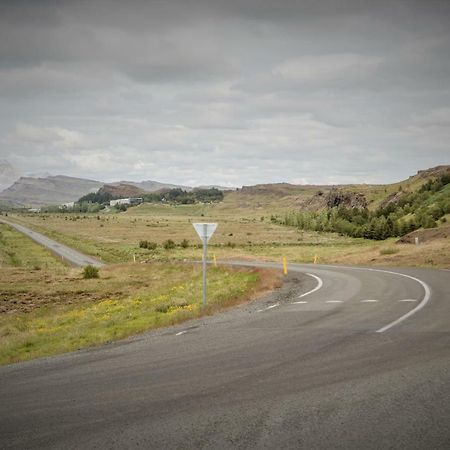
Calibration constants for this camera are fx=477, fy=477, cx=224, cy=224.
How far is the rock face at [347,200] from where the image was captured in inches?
6860

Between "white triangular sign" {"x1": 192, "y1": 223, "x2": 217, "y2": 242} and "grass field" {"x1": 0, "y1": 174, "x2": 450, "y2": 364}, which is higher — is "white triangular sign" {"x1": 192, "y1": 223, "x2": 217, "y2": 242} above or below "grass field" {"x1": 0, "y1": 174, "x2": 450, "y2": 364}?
above

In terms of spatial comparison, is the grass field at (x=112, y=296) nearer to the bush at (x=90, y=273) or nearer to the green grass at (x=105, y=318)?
the green grass at (x=105, y=318)

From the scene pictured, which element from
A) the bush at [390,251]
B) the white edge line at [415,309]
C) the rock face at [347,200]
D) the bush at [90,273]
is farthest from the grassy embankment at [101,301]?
the rock face at [347,200]

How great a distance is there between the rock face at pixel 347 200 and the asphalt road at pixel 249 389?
163m

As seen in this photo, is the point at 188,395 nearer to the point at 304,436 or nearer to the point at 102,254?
the point at 304,436

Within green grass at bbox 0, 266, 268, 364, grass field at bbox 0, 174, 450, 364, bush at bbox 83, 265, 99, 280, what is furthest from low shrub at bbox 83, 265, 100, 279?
green grass at bbox 0, 266, 268, 364

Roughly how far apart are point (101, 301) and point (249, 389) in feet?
83.4

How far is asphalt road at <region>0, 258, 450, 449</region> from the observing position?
6.47m

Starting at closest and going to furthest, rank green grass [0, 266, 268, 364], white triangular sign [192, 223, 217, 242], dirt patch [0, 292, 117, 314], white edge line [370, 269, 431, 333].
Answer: white edge line [370, 269, 431, 333], green grass [0, 266, 268, 364], white triangular sign [192, 223, 217, 242], dirt patch [0, 292, 117, 314]

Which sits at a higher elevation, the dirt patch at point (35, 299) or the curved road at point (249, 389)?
the curved road at point (249, 389)

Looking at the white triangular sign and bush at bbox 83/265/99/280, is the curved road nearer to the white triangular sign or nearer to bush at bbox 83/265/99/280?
the white triangular sign

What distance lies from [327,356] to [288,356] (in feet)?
2.66

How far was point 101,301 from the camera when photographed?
31.9m

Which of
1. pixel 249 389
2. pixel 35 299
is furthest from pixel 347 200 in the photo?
pixel 249 389
